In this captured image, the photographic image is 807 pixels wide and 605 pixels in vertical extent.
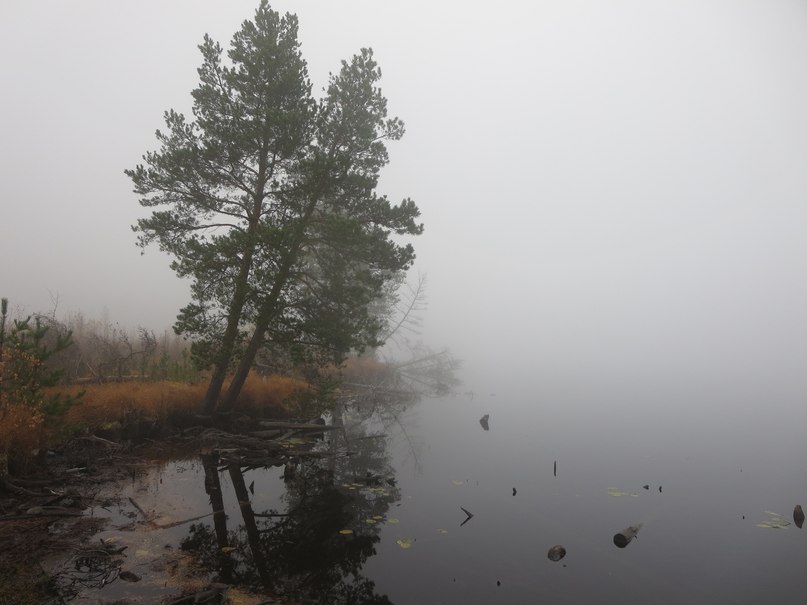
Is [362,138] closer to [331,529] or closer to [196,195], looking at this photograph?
[196,195]

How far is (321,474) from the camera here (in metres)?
11.9

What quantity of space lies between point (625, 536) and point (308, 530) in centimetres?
700

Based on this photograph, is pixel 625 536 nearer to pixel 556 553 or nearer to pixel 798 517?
pixel 556 553

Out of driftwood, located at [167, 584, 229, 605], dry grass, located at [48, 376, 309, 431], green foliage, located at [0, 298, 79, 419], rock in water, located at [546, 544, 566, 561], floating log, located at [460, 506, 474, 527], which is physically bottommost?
rock in water, located at [546, 544, 566, 561]

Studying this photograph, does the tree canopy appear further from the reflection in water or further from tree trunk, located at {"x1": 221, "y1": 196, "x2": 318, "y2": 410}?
the reflection in water

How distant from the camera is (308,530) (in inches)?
336

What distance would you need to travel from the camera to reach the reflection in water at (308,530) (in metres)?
→ 6.73

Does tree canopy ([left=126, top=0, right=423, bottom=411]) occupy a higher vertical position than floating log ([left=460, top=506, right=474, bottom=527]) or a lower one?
higher

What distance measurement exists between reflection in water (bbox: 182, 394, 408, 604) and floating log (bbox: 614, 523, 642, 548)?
5.18 m

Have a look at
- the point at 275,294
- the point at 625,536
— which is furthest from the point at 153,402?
the point at 625,536

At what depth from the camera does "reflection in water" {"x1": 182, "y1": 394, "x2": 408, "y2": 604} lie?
6727 millimetres

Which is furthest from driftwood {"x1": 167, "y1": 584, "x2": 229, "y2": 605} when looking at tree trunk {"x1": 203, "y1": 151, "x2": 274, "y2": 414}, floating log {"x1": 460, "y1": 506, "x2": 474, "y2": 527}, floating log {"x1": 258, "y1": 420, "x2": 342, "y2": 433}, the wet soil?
floating log {"x1": 258, "y1": 420, "x2": 342, "y2": 433}

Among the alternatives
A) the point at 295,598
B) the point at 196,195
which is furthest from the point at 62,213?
the point at 295,598

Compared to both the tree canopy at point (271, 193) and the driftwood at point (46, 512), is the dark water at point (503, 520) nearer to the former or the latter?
the driftwood at point (46, 512)
